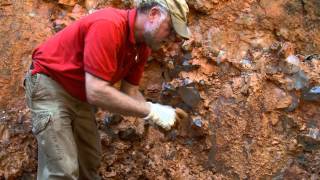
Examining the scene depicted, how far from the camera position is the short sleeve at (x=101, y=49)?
249 centimetres

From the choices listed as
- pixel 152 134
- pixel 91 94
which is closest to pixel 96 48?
pixel 91 94

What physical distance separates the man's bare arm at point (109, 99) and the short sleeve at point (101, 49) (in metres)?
0.04

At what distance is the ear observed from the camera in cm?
261

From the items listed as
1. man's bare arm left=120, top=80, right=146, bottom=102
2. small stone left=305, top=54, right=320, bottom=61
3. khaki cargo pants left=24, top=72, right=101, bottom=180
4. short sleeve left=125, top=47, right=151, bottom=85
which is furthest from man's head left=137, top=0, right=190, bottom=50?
small stone left=305, top=54, right=320, bottom=61

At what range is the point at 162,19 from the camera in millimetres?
2609

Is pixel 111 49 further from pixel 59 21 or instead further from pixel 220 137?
pixel 59 21

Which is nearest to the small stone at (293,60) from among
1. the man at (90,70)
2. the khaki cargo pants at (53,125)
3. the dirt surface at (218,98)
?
the dirt surface at (218,98)

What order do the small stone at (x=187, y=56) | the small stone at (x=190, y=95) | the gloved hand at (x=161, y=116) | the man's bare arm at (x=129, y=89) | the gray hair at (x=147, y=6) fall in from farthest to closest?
1. the small stone at (x=187, y=56)
2. the small stone at (x=190, y=95)
3. the man's bare arm at (x=129, y=89)
4. the gloved hand at (x=161, y=116)
5. the gray hair at (x=147, y=6)

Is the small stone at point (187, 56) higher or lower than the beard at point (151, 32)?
lower

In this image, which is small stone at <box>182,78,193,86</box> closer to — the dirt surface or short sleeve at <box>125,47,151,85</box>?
the dirt surface

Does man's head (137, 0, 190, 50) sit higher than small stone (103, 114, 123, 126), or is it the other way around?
man's head (137, 0, 190, 50)

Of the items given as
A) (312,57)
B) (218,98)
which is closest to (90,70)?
(218,98)

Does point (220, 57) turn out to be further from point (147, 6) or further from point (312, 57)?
point (147, 6)

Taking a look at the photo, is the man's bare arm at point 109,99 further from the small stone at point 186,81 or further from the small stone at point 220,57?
the small stone at point 220,57
